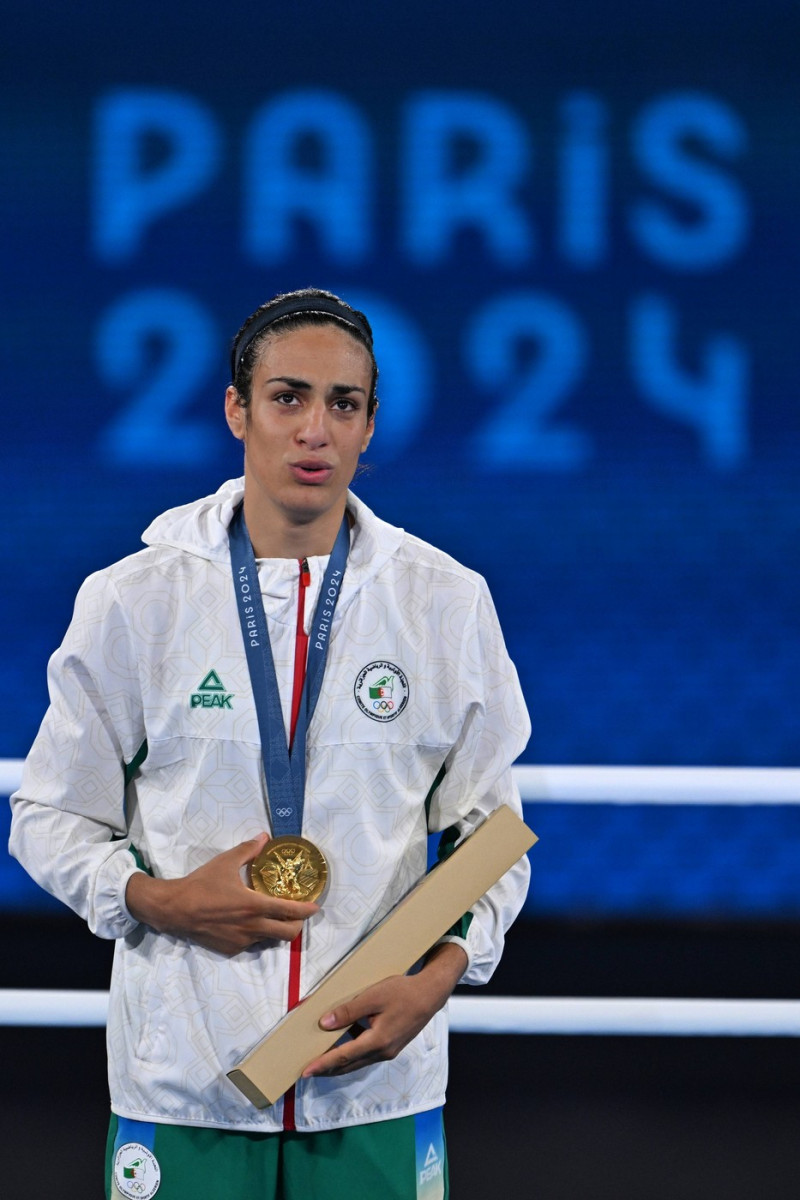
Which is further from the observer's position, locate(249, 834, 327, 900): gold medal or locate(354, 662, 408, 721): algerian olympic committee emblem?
locate(354, 662, 408, 721): algerian olympic committee emblem

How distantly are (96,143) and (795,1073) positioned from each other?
3.40m

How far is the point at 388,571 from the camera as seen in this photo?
1.54 metres

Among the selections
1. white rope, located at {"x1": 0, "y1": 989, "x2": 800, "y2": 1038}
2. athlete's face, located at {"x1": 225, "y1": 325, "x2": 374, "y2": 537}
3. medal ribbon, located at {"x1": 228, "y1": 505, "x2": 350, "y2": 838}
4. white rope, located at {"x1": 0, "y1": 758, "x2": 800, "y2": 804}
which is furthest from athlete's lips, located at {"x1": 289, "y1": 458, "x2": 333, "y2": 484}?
white rope, located at {"x1": 0, "y1": 989, "x2": 800, "y2": 1038}

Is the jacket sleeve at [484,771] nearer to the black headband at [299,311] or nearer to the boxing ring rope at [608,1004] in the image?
the black headband at [299,311]

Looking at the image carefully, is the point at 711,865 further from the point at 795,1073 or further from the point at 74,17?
the point at 74,17

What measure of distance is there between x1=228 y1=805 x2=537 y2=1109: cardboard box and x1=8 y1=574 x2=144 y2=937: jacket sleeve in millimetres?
233

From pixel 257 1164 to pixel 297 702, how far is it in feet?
1.64

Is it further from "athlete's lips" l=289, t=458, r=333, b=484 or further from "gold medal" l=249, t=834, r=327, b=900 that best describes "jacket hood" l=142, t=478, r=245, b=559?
"gold medal" l=249, t=834, r=327, b=900

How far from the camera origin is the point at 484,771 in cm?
154

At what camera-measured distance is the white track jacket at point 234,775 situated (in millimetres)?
1403

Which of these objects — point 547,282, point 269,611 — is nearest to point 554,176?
point 547,282

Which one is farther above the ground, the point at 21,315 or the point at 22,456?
the point at 21,315

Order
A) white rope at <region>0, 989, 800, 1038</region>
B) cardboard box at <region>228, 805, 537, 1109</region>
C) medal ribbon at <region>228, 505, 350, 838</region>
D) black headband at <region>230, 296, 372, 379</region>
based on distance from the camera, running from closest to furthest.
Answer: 1. cardboard box at <region>228, 805, 537, 1109</region>
2. medal ribbon at <region>228, 505, 350, 838</region>
3. black headband at <region>230, 296, 372, 379</region>
4. white rope at <region>0, 989, 800, 1038</region>

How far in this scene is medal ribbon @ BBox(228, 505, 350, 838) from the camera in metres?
1.42
